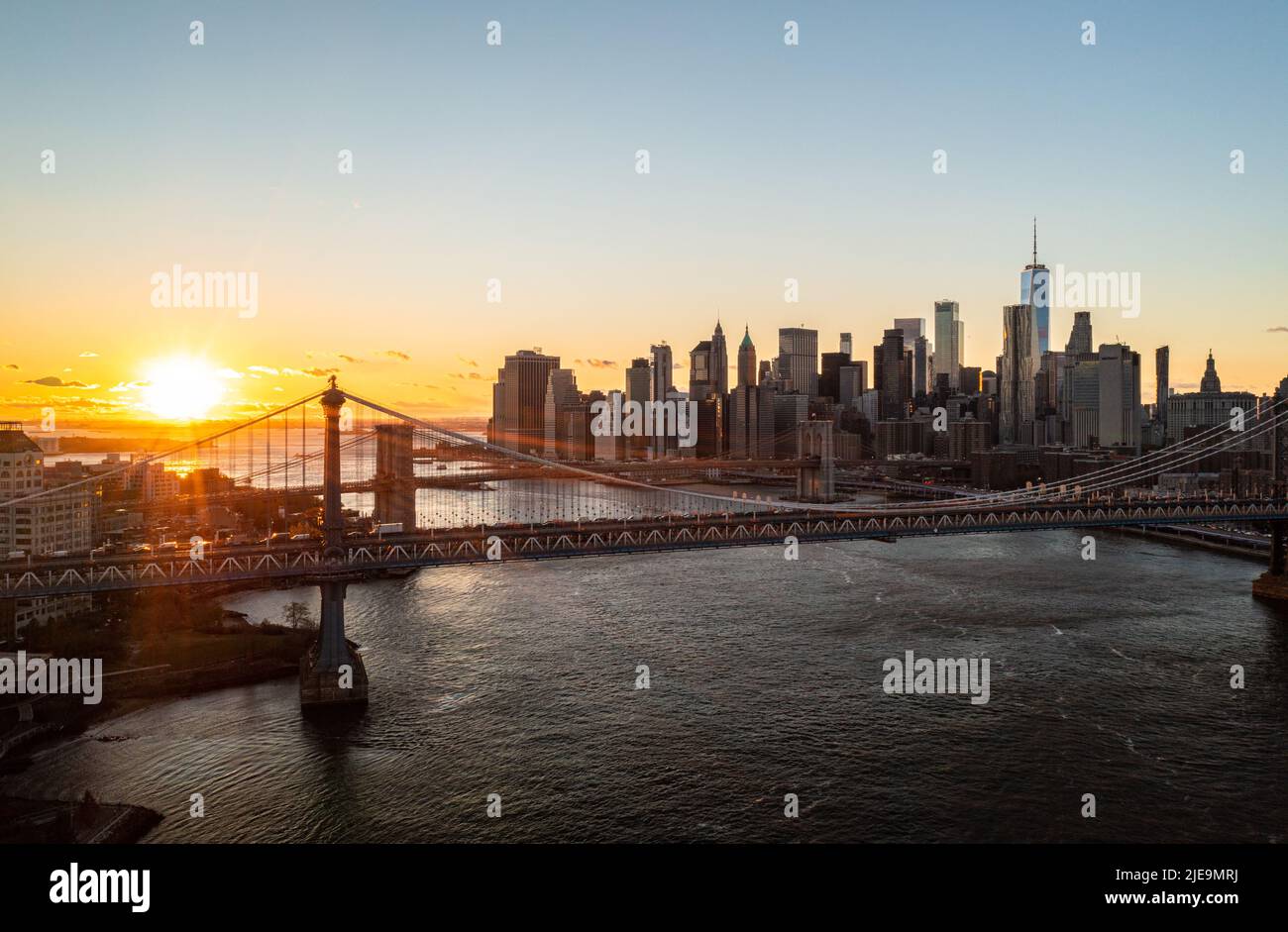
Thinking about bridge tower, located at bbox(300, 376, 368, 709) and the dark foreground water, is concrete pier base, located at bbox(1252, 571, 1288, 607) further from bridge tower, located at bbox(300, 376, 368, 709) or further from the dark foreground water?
bridge tower, located at bbox(300, 376, 368, 709)

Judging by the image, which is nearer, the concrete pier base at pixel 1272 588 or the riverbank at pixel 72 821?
the riverbank at pixel 72 821

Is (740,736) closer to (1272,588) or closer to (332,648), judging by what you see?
(332,648)

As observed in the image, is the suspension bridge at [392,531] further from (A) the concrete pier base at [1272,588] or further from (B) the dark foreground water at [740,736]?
(B) the dark foreground water at [740,736]

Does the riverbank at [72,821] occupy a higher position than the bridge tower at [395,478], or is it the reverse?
the bridge tower at [395,478]

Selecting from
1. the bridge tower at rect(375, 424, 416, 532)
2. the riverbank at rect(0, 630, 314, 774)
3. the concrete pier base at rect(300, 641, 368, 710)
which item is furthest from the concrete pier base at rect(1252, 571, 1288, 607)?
the bridge tower at rect(375, 424, 416, 532)

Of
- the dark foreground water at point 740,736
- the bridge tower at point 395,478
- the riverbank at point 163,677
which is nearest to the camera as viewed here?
the dark foreground water at point 740,736

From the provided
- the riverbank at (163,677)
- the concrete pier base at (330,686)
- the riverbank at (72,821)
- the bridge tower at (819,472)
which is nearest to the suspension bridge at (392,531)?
the concrete pier base at (330,686)

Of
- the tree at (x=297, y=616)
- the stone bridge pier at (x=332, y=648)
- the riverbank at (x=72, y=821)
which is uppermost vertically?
the stone bridge pier at (x=332, y=648)
